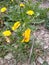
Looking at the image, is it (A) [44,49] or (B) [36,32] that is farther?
(B) [36,32]

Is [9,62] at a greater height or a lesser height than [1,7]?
lesser

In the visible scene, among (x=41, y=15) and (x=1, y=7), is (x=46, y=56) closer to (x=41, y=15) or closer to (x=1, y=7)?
Answer: (x=41, y=15)

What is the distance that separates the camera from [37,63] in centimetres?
225

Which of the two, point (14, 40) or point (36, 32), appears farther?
point (36, 32)

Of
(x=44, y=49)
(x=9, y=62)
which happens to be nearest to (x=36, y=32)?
(x=44, y=49)

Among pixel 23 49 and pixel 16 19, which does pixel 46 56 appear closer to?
pixel 23 49

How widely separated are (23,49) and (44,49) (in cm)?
23

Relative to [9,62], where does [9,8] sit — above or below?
above

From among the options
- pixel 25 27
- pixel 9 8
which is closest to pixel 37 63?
pixel 25 27

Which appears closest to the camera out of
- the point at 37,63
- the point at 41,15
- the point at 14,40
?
the point at 37,63

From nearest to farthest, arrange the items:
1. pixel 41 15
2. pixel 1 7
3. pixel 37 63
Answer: pixel 37 63 → pixel 41 15 → pixel 1 7

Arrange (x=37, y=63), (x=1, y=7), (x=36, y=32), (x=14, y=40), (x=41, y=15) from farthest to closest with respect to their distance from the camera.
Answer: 1. (x=1, y=7)
2. (x=41, y=15)
3. (x=36, y=32)
4. (x=14, y=40)
5. (x=37, y=63)

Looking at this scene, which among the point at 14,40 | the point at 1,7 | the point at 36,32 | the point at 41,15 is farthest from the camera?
the point at 1,7

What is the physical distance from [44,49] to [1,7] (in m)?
0.96
